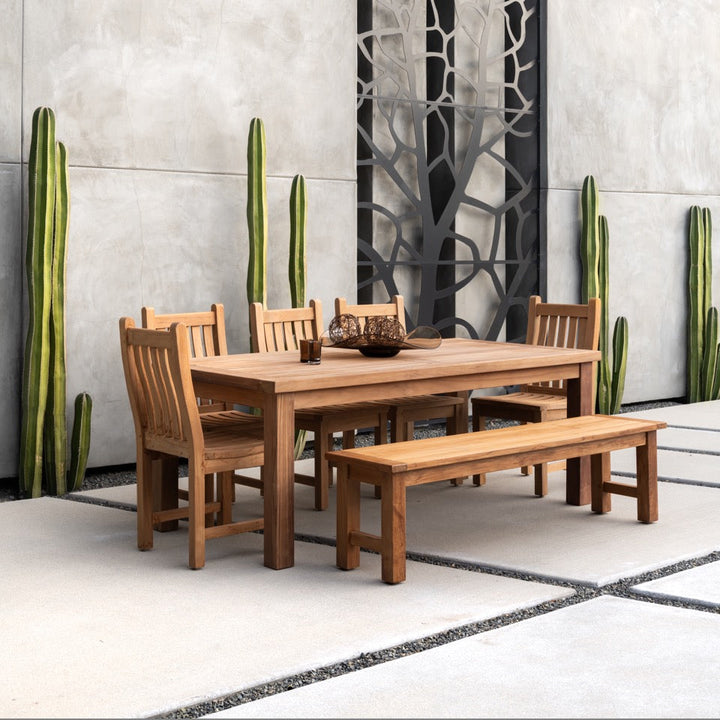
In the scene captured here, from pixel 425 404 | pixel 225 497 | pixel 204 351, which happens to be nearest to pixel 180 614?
pixel 225 497

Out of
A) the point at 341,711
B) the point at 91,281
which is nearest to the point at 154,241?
the point at 91,281

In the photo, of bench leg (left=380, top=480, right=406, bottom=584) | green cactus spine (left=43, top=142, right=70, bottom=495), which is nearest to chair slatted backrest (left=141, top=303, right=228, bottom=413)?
green cactus spine (left=43, top=142, right=70, bottom=495)

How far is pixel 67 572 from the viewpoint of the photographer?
163 inches

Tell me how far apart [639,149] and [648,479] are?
4.64 meters

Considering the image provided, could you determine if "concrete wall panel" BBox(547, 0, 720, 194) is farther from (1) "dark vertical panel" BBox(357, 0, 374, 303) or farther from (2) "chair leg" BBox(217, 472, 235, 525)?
(2) "chair leg" BBox(217, 472, 235, 525)

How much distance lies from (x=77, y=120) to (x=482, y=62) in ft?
10.2

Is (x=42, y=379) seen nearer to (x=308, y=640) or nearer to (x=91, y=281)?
(x=91, y=281)

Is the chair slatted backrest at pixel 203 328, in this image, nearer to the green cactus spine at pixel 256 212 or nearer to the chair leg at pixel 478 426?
the green cactus spine at pixel 256 212

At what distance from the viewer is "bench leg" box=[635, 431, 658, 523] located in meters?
4.87

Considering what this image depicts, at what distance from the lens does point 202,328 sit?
5.42 metres

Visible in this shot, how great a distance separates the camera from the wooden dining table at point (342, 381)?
4.22 meters

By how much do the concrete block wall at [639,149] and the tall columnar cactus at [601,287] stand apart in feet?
0.45

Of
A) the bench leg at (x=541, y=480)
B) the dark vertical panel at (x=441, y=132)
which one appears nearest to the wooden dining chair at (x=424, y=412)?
the bench leg at (x=541, y=480)

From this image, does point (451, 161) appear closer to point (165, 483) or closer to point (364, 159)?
point (364, 159)
